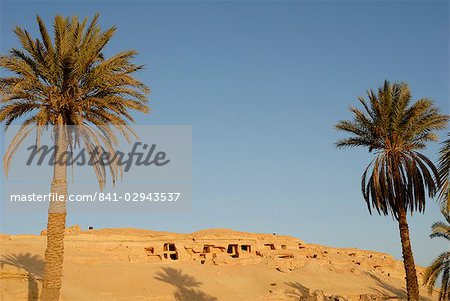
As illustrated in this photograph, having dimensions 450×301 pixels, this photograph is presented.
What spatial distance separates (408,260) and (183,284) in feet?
58.0

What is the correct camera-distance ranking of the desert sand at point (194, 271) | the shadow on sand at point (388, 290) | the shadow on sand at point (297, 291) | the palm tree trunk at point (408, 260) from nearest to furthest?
the palm tree trunk at point (408, 260) → the desert sand at point (194, 271) → the shadow on sand at point (297, 291) → the shadow on sand at point (388, 290)

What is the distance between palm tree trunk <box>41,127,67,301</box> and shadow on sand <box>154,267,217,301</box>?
17027mm

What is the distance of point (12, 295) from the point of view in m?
21.6

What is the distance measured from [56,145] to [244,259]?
30136mm

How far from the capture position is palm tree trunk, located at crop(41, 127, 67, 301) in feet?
49.6

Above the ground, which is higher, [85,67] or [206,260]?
[85,67]

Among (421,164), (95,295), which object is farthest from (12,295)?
(421,164)

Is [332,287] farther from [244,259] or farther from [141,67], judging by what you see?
[141,67]

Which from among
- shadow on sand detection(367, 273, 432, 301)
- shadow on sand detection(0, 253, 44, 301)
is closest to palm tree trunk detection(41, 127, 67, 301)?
shadow on sand detection(0, 253, 44, 301)

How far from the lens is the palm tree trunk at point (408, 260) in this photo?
22.0 m

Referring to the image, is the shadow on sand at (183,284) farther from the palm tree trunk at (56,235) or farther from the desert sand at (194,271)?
the palm tree trunk at (56,235)

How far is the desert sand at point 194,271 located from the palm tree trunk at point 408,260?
8417mm

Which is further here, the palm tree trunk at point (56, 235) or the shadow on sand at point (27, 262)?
the shadow on sand at point (27, 262)

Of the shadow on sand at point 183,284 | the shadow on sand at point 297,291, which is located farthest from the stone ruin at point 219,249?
the shadow on sand at point 297,291
